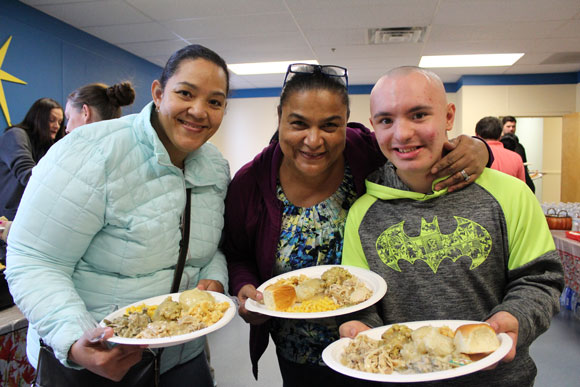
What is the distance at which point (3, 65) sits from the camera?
4.40 meters

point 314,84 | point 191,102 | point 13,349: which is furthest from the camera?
point 13,349

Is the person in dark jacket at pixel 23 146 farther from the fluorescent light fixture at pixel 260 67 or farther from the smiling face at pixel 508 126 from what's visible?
the smiling face at pixel 508 126

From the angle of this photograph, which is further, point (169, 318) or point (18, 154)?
point (18, 154)

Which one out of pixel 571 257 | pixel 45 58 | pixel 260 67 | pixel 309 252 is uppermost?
pixel 260 67

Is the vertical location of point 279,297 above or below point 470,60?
below

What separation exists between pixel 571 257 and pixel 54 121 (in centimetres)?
509

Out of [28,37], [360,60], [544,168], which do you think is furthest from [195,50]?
[544,168]

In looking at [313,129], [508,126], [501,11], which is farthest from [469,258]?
[508,126]

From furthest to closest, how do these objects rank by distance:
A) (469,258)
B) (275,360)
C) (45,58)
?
(45,58)
(275,360)
(469,258)

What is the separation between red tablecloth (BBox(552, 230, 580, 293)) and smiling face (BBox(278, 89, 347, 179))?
10.2 ft

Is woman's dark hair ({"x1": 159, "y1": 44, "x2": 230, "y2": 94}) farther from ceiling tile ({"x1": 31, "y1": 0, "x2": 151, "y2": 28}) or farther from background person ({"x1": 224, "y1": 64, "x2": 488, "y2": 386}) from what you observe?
ceiling tile ({"x1": 31, "y1": 0, "x2": 151, "y2": 28})

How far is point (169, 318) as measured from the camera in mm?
1285

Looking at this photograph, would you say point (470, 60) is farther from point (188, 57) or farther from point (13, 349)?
point (13, 349)

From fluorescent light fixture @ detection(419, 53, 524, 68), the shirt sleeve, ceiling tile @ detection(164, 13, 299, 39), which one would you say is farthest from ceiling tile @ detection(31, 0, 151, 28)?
fluorescent light fixture @ detection(419, 53, 524, 68)
